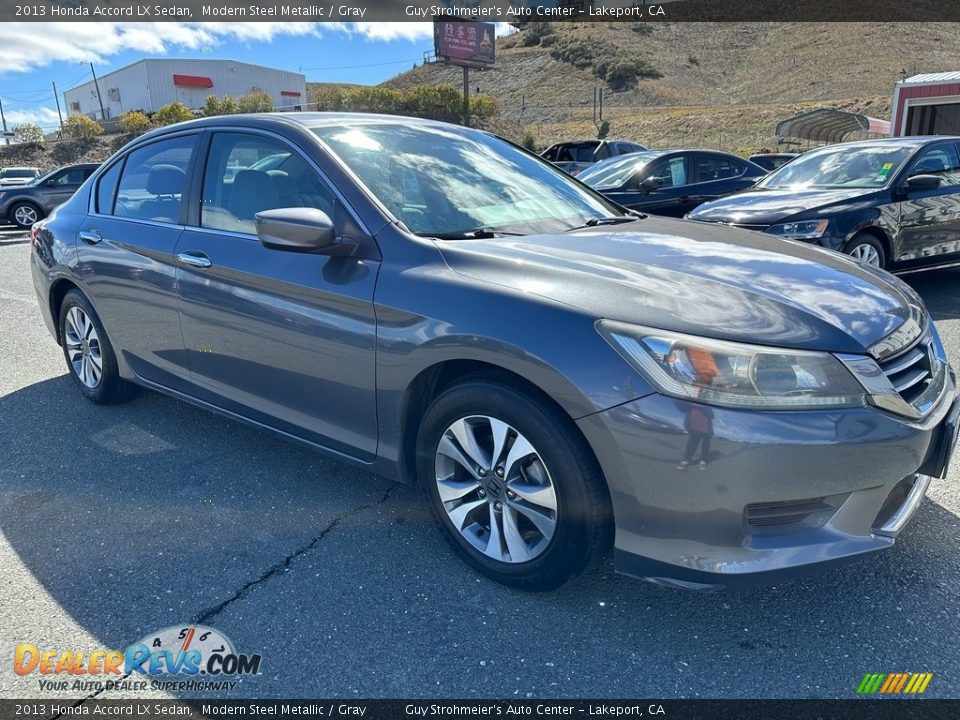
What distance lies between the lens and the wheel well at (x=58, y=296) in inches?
166

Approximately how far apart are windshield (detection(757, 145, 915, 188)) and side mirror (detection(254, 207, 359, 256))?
19.1ft

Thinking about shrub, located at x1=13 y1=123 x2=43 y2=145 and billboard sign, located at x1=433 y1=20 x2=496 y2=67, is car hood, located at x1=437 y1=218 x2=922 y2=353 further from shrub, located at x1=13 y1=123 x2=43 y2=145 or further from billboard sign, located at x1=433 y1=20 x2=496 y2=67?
shrub, located at x1=13 y1=123 x2=43 y2=145

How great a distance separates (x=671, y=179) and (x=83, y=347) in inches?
294

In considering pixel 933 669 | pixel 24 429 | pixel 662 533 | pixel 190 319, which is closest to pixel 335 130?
pixel 190 319

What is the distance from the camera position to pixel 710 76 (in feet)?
276

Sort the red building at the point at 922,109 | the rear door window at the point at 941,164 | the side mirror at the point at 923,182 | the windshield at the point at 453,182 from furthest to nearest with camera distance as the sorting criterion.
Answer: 1. the red building at the point at 922,109
2. the rear door window at the point at 941,164
3. the side mirror at the point at 923,182
4. the windshield at the point at 453,182

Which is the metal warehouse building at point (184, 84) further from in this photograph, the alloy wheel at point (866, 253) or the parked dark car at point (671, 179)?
the alloy wheel at point (866, 253)

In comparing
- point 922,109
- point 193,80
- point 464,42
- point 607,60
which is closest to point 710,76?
point 607,60

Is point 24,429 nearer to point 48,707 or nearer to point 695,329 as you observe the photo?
point 48,707

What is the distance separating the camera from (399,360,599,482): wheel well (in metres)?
2.21

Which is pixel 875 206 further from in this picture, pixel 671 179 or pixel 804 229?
pixel 671 179

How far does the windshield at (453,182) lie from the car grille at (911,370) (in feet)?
4.51

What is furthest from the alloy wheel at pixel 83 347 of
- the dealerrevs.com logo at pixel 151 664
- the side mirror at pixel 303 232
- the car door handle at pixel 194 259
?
the dealerrevs.com logo at pixel 151 664

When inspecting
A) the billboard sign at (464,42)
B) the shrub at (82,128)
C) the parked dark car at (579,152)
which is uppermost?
the billboard sign at (464,42)
